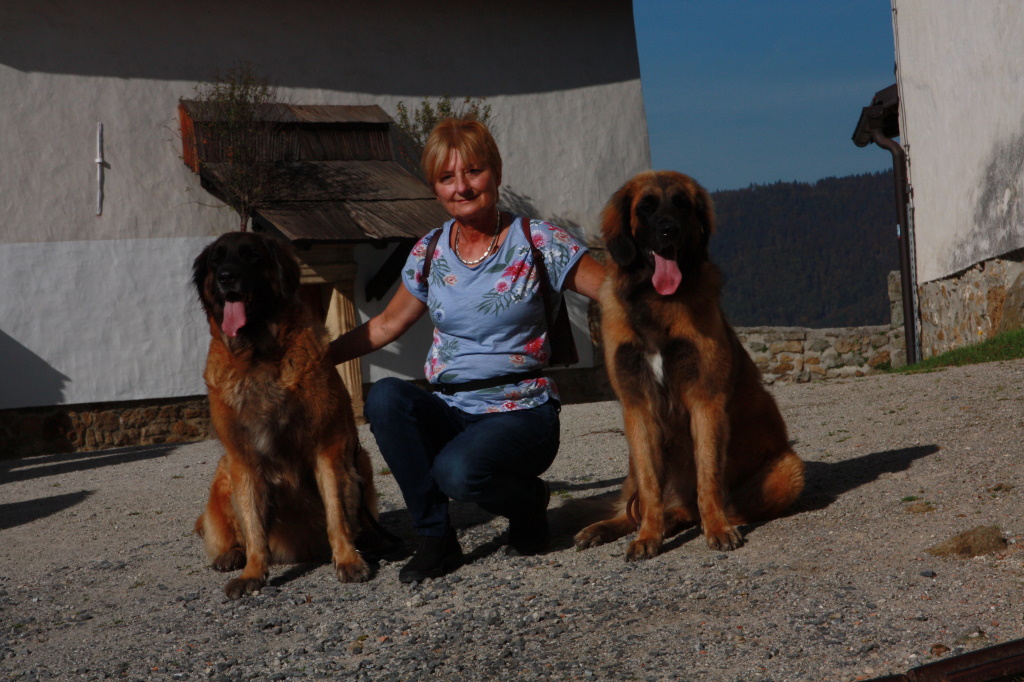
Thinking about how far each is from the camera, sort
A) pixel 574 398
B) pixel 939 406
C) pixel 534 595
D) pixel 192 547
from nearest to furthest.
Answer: pixel 534 595 < pixel 192 547 < pixel 939 406 < pixel 574 398

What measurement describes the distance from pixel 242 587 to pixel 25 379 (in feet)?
35.9

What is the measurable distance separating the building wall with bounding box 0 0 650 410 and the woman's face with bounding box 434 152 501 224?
10.9 meters

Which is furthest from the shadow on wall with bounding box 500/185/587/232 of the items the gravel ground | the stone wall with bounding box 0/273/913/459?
the gravel ground

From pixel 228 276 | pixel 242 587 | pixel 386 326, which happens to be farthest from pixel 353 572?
pixel 228 276

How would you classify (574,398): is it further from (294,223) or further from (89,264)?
(89,264)

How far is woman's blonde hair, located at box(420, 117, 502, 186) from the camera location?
4.23 metres

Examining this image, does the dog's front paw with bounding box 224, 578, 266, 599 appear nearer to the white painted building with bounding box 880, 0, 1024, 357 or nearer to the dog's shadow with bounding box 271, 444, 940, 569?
the dog's shadow with bounding box 271, 444, 940, 569

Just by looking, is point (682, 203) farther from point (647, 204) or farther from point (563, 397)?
point (563, 397)

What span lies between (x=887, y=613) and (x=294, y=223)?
37.8 ft

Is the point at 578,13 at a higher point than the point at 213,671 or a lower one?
higher

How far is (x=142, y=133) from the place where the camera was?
554 inches

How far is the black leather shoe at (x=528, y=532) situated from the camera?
4.35m

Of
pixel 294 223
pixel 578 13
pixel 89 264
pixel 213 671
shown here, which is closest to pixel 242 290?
pixel 213 671

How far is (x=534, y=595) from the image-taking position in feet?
12.2
